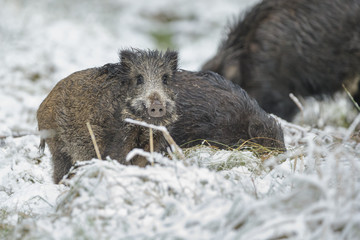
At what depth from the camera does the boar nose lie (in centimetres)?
394

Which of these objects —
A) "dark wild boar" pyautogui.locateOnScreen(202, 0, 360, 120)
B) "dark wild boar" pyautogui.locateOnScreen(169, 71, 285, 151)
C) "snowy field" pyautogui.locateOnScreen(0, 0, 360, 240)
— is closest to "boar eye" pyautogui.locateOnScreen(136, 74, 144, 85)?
"dark wild boar" pyautogui.locateOnScreen(169, 71, 285, 151)

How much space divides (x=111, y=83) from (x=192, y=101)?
0.93m

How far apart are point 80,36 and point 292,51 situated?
5122mm

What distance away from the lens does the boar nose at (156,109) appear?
12.9 ft

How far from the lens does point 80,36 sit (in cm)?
1112

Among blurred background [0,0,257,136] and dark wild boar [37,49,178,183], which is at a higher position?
blurred background [0,0,257,136]

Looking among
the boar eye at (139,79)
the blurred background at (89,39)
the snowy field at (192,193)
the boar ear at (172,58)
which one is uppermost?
the blurred background at (89,39)

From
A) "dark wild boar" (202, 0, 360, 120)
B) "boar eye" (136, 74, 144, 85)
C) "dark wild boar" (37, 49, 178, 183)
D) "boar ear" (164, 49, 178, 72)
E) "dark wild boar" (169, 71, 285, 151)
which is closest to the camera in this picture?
"dark wild boar" (37, 49, 178, 183)

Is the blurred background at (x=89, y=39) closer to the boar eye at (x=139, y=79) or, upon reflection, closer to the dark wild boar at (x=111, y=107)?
the dark wild boar at (x=111, y=107)

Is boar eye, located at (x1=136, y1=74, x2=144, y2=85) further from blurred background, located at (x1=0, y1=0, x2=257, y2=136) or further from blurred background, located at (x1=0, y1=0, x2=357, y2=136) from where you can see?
blurred background, located at (x1=0, y1=0, x2=257, y2=136)

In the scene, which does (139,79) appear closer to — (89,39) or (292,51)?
(292,51)

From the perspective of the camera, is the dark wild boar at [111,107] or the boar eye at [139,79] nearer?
the dark wild boar at [111,107]

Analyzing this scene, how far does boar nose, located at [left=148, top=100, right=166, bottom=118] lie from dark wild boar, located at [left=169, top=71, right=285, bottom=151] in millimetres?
889

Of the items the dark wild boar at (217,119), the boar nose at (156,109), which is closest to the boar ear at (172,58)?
the dark wild boar at (217,119)
